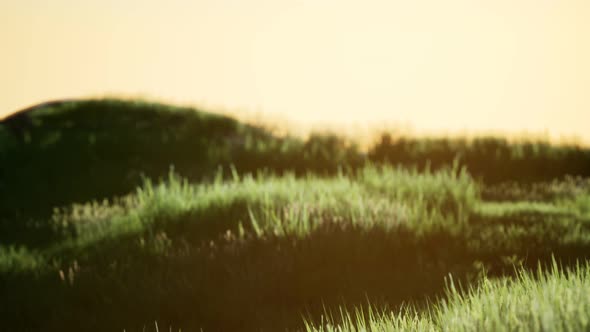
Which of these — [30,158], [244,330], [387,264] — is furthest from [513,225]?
[30,158]

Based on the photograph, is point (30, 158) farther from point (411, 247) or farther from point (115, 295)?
Result: point (411, 247)

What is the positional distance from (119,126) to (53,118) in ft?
5.77

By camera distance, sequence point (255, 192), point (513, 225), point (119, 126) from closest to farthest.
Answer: point (513, 225)
point (255, 192)
point (119, 126)

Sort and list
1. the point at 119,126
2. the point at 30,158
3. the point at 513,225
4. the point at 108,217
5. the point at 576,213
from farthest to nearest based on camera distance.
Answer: the point at 119,126 → the point at 30,158 → the point at 108,217 → the point at 576,213 → the point at 513,225

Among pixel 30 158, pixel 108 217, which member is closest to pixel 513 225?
pixel 108 217

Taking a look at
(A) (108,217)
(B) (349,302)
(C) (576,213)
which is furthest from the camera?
(A) (108,217)

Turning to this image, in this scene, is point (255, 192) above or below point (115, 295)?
above

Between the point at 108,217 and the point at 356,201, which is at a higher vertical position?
the point at 356,201

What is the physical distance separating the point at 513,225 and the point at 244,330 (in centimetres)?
314

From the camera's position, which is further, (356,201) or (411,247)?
(356,201)

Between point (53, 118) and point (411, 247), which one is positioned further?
point (53, 118)

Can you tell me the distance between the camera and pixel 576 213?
7.13 meters

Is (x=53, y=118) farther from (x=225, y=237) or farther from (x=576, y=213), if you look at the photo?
(x=576, y=213)

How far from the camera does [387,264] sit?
5012mm
